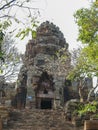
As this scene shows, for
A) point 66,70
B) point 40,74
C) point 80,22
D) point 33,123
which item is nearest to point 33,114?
point 33,123

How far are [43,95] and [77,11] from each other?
2148cm

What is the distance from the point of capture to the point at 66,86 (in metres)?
36.7

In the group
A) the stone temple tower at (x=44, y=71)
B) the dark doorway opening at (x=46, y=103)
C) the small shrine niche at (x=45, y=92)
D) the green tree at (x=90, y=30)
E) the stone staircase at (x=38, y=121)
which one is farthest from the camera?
the dark doorway opening at (x=46, y=103)

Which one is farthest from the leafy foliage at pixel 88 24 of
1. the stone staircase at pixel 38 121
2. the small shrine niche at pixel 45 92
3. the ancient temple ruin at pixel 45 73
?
the small shrine niche at pixel 45 92

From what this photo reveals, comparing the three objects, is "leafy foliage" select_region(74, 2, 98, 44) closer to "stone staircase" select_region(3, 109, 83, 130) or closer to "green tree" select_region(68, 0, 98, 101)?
"green tree" select_region(68, 0, 98, 101)

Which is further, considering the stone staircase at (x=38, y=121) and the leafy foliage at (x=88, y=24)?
the stone staircase at (x=38, y=121)

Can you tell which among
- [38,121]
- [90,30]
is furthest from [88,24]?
[38,121]

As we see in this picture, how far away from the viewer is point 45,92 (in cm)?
3509

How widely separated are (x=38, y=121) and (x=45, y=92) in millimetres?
16241

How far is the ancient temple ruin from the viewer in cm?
3394

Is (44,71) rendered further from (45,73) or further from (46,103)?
(46,103)

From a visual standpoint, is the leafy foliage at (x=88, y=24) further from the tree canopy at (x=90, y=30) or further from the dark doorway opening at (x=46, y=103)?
the dark doorway opening at (x=46, y=103)

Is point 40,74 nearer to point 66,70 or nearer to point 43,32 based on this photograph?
point 66,70

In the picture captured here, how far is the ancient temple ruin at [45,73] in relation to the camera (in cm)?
3394
